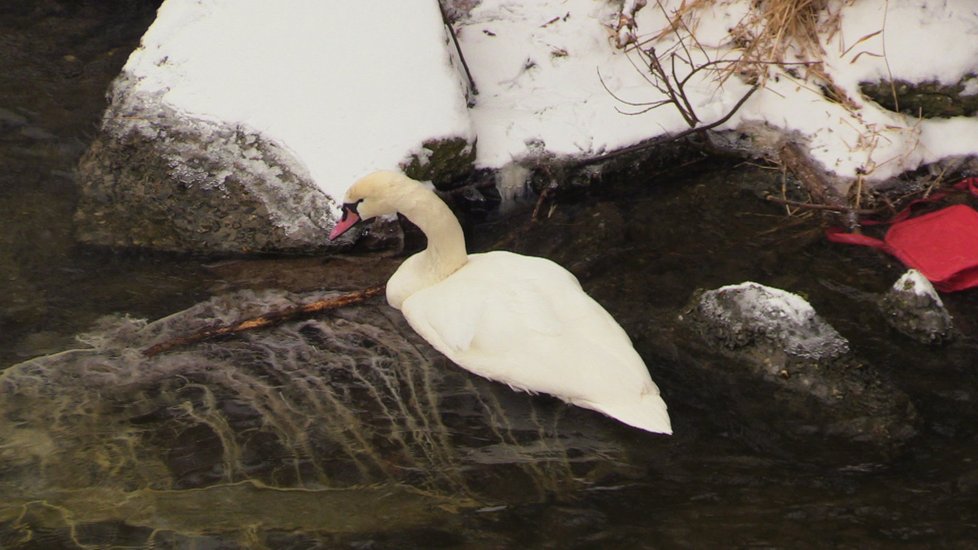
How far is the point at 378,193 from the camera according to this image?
523 cm

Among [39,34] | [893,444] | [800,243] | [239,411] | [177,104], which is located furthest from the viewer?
[39,34]

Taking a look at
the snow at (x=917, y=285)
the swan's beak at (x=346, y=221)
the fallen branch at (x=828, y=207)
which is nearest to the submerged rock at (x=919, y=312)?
the snow at (x=917, y=285)

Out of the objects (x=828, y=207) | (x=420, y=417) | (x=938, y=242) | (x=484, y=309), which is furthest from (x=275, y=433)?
(x=938, y=242)

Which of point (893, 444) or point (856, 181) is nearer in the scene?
point (893, 444)

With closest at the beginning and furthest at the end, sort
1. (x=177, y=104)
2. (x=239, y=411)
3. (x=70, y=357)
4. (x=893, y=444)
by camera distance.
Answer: (x=893, y=444) → (x=239, y=411) → (x=70, y=357) → (x=177, y=104)

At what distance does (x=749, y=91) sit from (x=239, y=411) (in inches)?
137

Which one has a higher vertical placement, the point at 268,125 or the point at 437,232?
the point at 268,125

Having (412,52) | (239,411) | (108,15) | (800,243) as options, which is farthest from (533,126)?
(108,15)

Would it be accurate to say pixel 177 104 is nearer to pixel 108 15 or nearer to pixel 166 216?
pixel 166 216

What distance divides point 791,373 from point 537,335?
3.45 ft

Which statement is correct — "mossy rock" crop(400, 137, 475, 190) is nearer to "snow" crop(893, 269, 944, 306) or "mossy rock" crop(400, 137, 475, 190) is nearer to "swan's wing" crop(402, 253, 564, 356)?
"swan's wing" crop(402, 253, 564, 356)

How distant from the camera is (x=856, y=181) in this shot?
5.95 m

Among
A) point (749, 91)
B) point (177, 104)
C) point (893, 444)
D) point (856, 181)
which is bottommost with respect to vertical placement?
point (893, 444)

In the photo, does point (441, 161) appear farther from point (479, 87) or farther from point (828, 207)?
point (828, 207)
